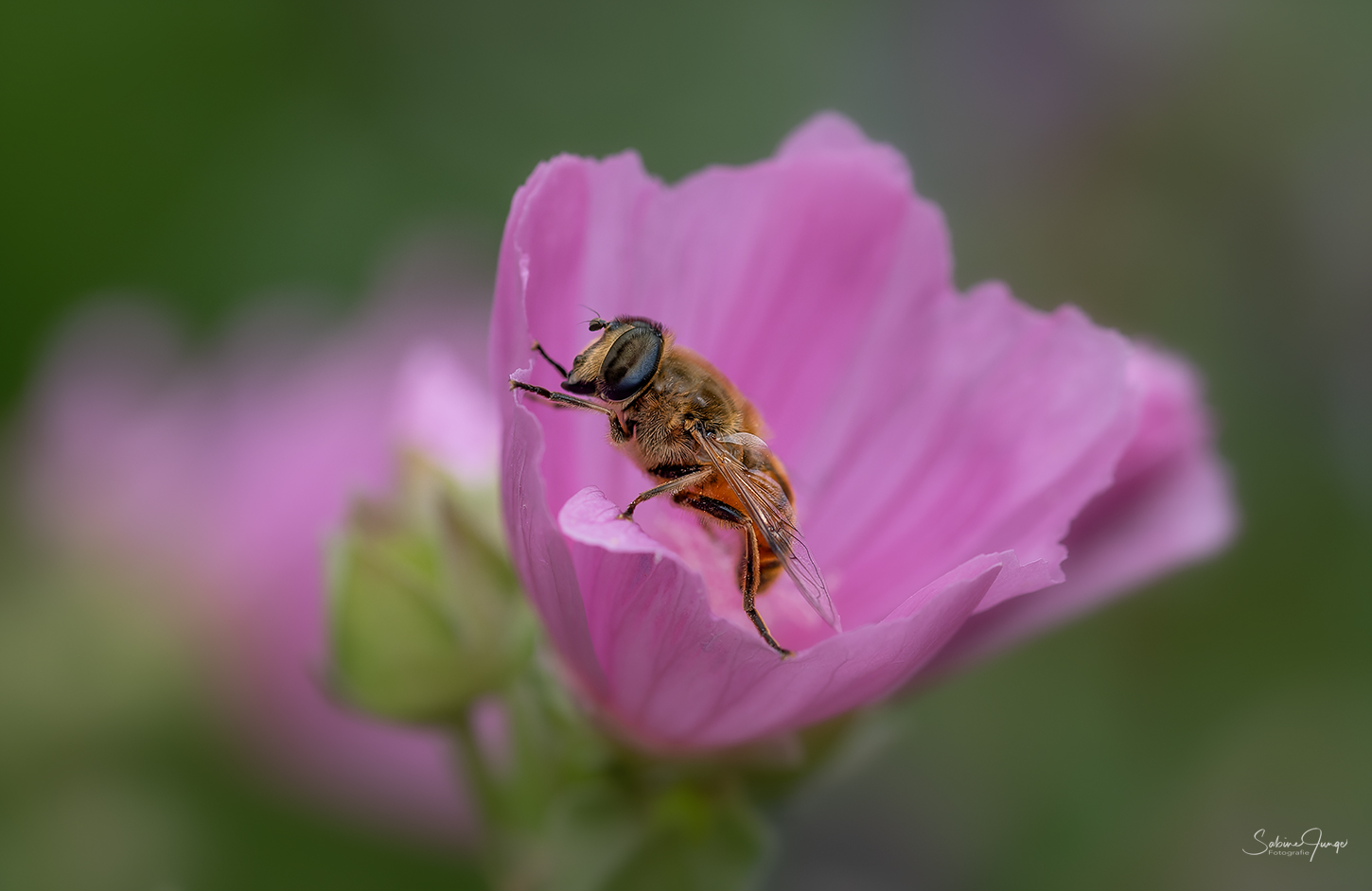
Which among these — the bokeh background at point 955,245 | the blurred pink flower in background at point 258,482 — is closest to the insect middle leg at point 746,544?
the blurred pink flower in background at point 258,482

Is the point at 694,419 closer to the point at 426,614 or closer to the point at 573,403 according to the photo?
the point at 573,403

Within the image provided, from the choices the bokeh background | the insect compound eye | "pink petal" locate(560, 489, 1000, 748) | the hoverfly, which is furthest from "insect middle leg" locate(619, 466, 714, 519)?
the bokeh background

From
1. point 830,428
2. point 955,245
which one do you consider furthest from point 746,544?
point 955,245

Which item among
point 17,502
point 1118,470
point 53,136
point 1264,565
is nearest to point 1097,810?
point 1264,565

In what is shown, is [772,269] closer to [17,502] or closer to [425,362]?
[425,362]

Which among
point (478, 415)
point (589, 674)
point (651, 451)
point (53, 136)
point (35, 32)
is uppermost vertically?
point (35, 32)

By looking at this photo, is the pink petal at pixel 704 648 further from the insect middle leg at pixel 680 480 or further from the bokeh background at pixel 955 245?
the bokeh background at pixel 955 245

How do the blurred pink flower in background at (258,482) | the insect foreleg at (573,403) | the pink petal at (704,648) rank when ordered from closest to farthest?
the pink petal at (704,648), the insect foreleg at (573,403), the blurred pink flower in background at (258,482)

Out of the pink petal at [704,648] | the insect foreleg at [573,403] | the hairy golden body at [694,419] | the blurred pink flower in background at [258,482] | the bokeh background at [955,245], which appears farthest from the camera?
the bokeh background at [955,245]
